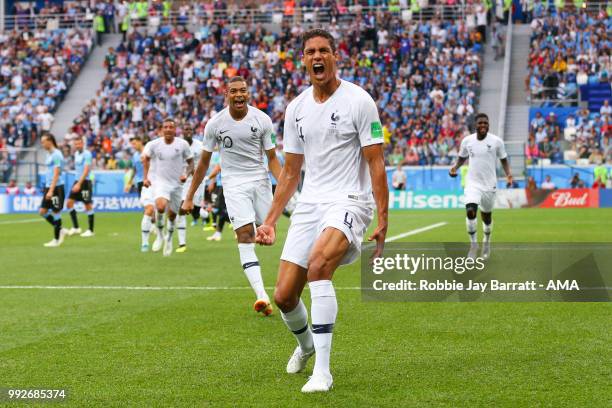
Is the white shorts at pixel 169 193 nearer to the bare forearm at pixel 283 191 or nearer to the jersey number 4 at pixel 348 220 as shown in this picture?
the bare forearm at pixel 283 191

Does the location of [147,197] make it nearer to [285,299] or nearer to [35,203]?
[285,299]

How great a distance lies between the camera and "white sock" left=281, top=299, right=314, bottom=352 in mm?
6914

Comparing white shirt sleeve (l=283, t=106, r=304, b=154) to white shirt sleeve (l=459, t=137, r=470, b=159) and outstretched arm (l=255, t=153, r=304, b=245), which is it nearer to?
outstretched arm (l=255, t=153, r=304, b=245)

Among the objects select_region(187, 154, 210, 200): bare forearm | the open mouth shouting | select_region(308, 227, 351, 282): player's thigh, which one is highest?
the open mouth shouting

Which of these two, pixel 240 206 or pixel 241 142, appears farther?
pixel 241 142

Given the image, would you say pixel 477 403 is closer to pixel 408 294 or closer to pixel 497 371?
pixel 497 371

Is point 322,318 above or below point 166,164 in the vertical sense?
above

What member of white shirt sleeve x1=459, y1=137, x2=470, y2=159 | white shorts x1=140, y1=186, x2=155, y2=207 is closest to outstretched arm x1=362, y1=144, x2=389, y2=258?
white shirt sleeve x1=459, y1=137, x2=470, y2=159

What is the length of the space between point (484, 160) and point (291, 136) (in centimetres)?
958

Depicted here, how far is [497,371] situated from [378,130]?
1.91m

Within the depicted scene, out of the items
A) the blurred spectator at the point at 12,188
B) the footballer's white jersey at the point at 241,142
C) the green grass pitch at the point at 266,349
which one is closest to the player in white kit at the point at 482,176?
the green grass pitch at the point at 266,349

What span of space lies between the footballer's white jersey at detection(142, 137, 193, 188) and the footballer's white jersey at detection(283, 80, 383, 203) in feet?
34.1

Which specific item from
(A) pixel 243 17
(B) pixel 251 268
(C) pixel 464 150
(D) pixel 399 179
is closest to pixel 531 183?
(D) pixel 399 179

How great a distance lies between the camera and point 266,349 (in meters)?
8.02
